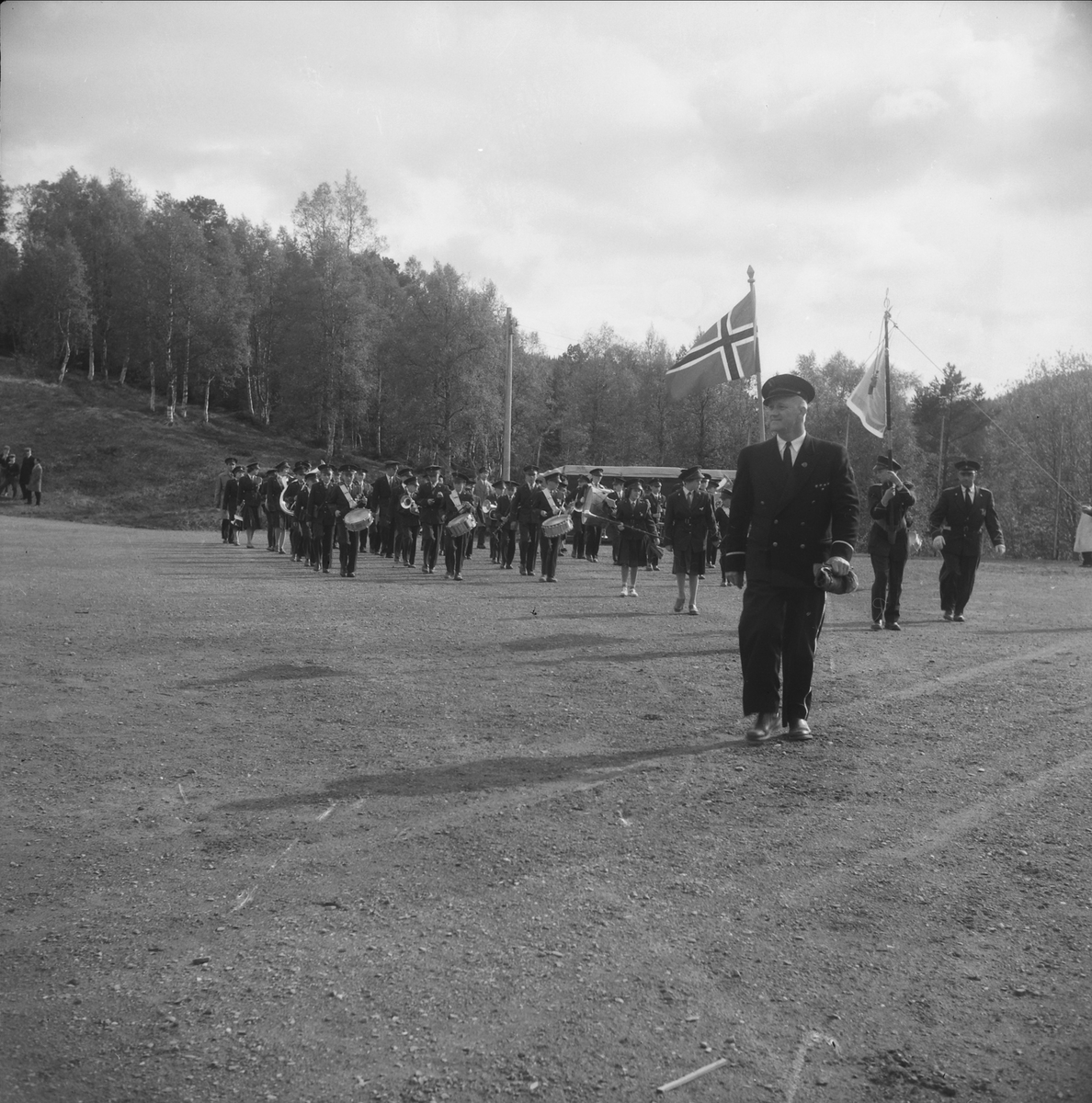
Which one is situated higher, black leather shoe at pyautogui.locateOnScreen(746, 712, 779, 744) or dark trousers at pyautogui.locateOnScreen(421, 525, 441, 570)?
dark trousers at pyautogui.locateOnScreen(421, 525, 441, 570)

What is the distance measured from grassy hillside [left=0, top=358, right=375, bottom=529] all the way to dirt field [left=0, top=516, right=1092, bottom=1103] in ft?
131

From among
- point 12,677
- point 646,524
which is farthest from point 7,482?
Result: point 12,677

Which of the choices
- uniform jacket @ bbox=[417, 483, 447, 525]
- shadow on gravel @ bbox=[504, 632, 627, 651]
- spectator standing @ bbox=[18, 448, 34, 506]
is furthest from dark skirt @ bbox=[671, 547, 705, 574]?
spectator standing @ bbox=[18, 448, 34, 506]

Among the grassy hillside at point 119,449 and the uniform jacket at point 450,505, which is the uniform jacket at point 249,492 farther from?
the grassy hillside at point 119,449

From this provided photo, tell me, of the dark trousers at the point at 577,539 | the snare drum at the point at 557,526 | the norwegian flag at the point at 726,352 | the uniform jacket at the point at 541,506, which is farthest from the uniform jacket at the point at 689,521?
the dark trousers at the point at 577,539

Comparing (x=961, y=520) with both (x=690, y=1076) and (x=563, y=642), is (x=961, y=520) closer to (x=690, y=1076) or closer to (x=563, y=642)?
(x=563, y=642)

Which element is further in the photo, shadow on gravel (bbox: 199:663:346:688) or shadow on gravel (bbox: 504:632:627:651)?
shadow on gravel (bbox: 504:632:627:651)

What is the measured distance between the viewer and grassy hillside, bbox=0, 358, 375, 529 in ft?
159

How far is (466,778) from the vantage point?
21.3ft

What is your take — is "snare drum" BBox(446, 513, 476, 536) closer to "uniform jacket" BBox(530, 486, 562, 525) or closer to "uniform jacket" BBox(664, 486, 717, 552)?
"uniform jacket" BBox(530, 486, 562, 525)

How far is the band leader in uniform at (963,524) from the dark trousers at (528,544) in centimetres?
954

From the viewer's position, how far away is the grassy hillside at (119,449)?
159 ft

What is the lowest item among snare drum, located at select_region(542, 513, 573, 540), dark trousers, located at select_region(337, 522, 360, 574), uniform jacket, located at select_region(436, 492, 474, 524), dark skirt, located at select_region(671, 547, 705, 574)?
dark trousers, located at select_region(337, 522, 360, 574)

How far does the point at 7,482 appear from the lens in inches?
1876
